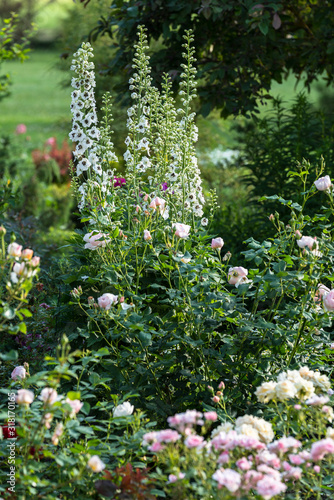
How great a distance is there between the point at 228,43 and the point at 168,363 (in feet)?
10.7

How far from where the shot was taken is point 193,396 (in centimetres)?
239

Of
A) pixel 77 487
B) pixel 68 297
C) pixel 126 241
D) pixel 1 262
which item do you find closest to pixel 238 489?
pixel 77 487

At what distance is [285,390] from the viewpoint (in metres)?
1.80

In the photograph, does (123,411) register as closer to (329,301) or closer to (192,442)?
(192,442)

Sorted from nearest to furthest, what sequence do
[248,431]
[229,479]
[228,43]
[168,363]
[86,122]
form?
[229,479], [248,431], [168,363], [86,122], [228,43]

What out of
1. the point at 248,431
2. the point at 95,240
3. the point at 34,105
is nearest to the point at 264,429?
the point at 248,431

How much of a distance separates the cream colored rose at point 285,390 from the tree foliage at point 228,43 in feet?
9.51

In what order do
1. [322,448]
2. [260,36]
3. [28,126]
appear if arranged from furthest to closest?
[28,126] < [260,36] < [322,448]

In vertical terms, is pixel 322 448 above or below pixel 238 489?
above

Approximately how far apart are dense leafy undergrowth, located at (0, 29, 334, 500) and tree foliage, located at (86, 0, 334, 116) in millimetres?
1820

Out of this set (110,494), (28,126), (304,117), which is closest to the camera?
(110,494)

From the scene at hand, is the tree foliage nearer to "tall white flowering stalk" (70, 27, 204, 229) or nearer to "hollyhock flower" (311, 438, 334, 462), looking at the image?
"tall white flowering stalk" (70, 27, 204, 229)

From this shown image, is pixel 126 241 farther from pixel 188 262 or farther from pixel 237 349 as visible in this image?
pixel 237 349

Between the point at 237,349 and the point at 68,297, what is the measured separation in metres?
0.89
